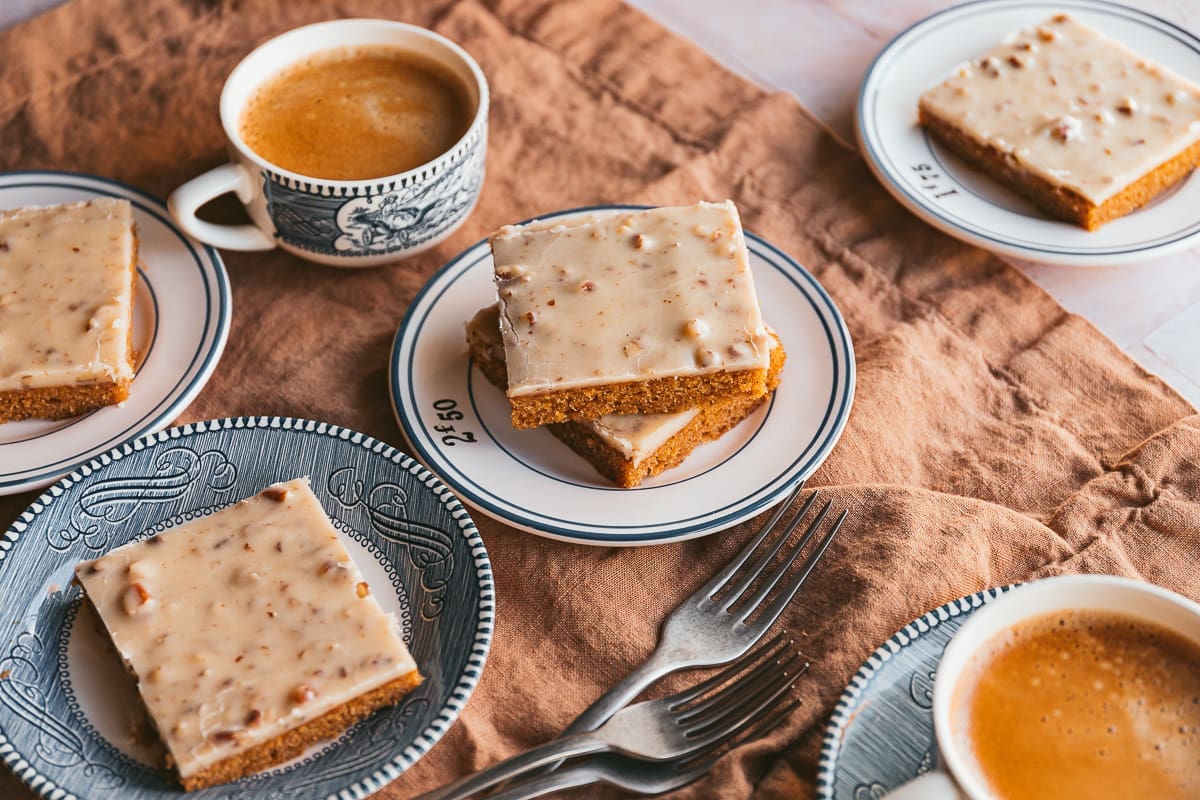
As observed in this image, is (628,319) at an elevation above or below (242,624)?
above

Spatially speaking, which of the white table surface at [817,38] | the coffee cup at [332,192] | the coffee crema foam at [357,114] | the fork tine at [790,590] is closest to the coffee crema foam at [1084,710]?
the fork tine at [790,590]

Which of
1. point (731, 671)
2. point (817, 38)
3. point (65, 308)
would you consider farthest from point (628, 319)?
point (817, 38)

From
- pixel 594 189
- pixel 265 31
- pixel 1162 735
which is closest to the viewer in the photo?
pixel 1162 735

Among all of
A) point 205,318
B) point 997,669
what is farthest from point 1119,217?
point 205,318

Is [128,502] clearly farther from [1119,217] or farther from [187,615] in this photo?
[1119,217]

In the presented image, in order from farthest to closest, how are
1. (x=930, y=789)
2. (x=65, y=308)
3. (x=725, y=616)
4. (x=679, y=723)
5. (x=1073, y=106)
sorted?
(x=1073, y=106) → (x=65, y=308) → (x=725, y=616) → (x=679, y=723) → (x=930, y=789)

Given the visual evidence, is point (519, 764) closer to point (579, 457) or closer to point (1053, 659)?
point (579, 457)
